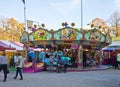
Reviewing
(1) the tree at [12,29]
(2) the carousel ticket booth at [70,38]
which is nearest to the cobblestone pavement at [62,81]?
(2) the carousel ticket booth at [70,38]

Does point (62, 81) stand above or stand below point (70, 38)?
below

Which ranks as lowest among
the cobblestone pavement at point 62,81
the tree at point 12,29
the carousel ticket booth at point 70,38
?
the cobblestone pavement at point 62,81

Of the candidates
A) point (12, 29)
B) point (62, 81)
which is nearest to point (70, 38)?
point (62, 81)

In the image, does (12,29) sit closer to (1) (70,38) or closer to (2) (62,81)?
(1) (70,38)

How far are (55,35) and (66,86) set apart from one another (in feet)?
48.3

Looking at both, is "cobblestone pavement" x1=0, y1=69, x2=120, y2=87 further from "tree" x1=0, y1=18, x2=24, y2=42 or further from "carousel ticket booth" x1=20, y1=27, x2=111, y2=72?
"tree" x1=0, y1=18, x2=24, y2=42

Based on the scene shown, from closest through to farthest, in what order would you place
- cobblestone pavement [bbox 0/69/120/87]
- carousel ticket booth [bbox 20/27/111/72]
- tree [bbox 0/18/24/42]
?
cobblestone pavement [bbox 0/69/120/87] → carousel ticket booth [bbox 20/27/111/72] → tree [bbox 0/18/24/42]

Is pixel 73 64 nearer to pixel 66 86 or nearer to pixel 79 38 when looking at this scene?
pixel 79 38

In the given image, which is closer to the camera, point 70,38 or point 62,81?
point 62,81

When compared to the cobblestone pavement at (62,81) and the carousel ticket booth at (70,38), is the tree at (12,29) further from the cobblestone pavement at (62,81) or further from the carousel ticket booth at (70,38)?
the cobblestone pavement at (62,81)

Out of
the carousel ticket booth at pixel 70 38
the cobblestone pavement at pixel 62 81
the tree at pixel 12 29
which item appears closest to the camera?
the cobblestone pavement at pixel 62 81

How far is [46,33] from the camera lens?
2828 cm

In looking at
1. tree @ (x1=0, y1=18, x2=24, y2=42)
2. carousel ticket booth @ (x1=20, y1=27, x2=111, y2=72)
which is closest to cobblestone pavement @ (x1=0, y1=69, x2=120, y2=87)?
carousel ticket booth @ (x1=20, y1=27, x2=111, y2=72)

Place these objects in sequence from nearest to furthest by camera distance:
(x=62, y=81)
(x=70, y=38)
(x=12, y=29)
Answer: (x=62, y=81)
(x=70, y=38)
(x=12, y=29)
